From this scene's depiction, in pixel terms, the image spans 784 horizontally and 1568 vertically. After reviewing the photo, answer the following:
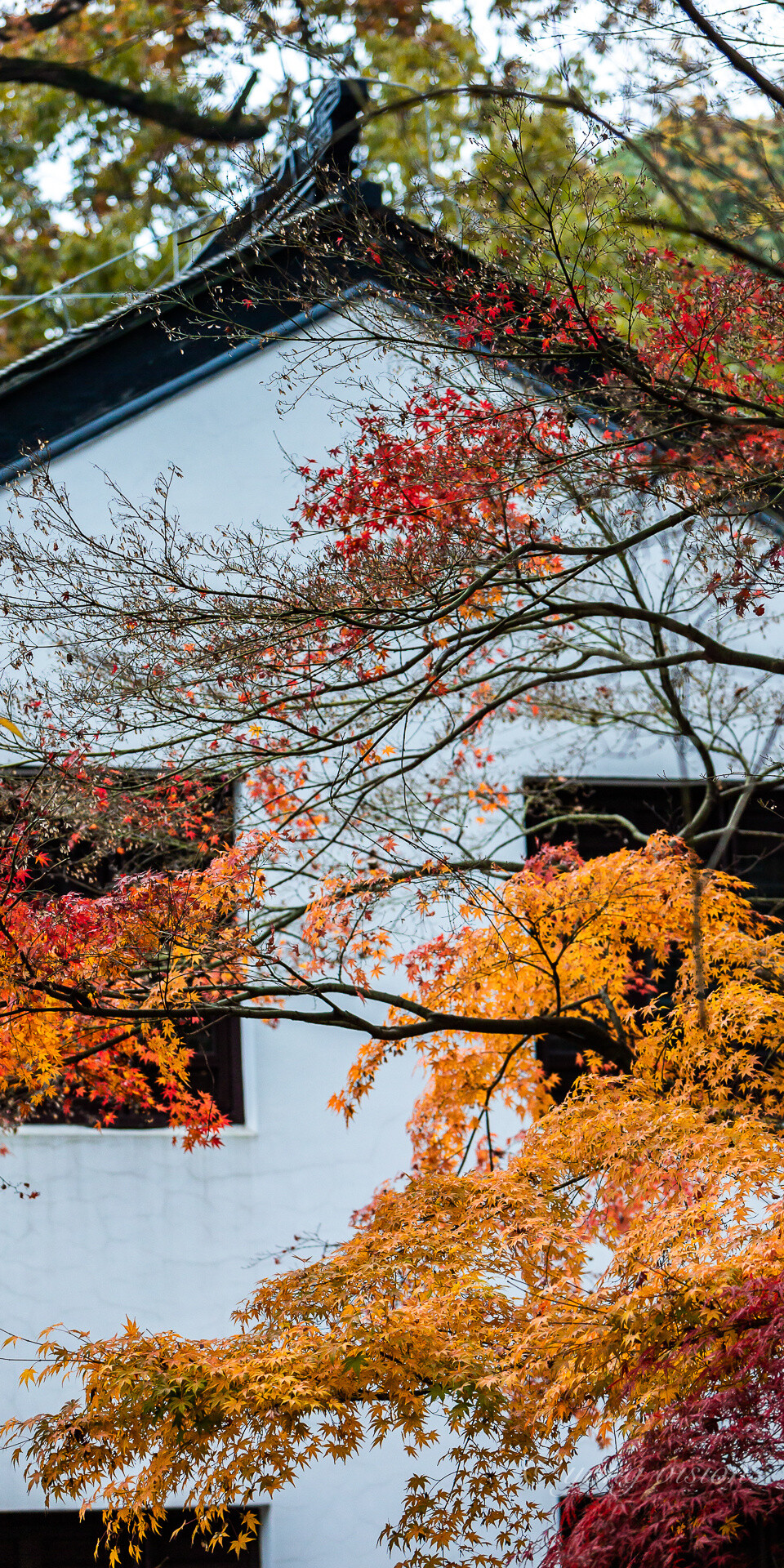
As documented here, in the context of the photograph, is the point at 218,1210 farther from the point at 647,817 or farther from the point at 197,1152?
the point at 647,817

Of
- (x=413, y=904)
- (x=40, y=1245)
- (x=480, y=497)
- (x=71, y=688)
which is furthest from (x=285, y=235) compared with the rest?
(x=40, y=1245)

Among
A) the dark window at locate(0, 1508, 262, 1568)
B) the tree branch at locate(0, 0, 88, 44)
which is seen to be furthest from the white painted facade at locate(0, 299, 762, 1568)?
the tree branch at locate(0, 0, 88, 44)

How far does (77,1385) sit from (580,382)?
6184mm

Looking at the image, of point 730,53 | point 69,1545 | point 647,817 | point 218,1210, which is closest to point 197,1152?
point 218,1210

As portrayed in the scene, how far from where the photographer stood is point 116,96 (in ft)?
8.02

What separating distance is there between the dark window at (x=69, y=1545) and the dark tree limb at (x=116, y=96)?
24.5 feet

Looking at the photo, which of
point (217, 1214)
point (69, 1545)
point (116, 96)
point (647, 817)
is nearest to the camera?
point (116, 96)

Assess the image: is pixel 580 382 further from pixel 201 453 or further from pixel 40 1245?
pixel 40 1245

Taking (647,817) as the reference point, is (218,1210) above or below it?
below

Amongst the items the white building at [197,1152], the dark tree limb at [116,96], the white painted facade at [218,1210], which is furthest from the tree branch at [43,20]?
the white painted facade at [218,1210]

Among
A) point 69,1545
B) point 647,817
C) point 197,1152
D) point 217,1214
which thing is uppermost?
point 647,817

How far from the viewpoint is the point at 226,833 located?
8664 mm

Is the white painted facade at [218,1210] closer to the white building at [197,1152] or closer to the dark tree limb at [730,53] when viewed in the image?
the white building at [197,1152]

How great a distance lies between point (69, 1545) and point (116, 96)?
25.6 ft
